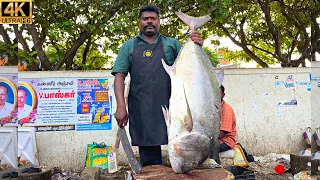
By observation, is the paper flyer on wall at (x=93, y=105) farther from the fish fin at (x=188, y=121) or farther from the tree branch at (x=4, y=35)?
the fish fin at (x=188, y=121)

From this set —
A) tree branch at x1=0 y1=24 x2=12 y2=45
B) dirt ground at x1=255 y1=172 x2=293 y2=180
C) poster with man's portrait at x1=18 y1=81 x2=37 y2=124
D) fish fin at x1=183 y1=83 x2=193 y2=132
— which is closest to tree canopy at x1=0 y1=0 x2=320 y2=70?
tree branch at x1=0 y1=24 x2=12 y2=45

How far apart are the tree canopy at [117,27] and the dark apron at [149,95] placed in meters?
2.22

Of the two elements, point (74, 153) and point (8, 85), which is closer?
point (8, 85)

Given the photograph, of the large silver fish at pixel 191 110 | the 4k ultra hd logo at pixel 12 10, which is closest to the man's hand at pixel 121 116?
the large silver fish at pixel 191 110

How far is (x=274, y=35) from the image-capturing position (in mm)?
9203

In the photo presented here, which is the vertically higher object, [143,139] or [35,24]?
[35,24]

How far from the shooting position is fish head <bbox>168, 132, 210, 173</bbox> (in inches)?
96.2

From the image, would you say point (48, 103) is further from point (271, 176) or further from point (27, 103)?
point (271, 176)

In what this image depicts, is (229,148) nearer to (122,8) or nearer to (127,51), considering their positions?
(127,51)

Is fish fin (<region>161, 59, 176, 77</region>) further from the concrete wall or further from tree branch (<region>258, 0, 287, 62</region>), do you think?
tree branch (<region>258, 0, 287, 62</region>)

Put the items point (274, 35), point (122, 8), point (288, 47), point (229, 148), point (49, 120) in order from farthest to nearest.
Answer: point (288, 47)
point (274, 35)
point (122, 8)
point (49, 120)
point (229, 148)

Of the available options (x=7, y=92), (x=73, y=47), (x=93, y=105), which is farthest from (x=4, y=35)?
(x=7, y=92)

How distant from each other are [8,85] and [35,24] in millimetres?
4330

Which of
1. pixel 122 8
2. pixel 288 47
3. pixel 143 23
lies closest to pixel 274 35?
pixel 288 47
